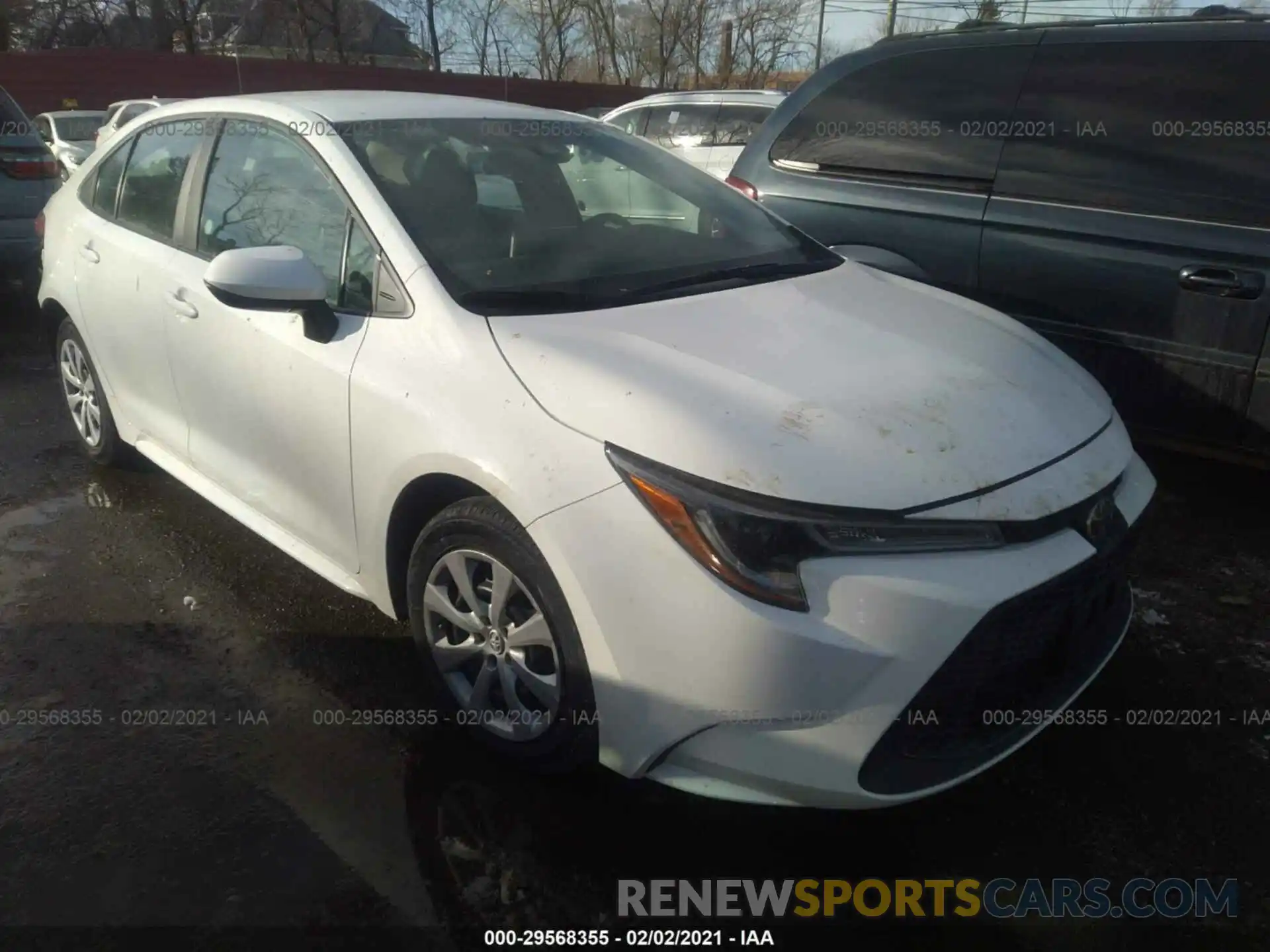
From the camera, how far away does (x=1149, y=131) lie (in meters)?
3.71

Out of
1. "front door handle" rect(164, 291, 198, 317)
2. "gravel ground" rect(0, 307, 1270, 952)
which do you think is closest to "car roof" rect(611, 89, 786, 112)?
"front door handle" rect(164, 291, 198, 317)

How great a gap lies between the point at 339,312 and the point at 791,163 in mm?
2754

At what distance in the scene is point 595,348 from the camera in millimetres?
2367

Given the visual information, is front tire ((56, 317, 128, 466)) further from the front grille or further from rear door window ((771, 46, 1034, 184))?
the front grille

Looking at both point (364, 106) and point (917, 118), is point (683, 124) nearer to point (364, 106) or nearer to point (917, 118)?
point (917, 118)

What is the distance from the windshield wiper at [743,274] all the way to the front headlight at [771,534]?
2.98 feet

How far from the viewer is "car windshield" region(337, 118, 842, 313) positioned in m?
2.70

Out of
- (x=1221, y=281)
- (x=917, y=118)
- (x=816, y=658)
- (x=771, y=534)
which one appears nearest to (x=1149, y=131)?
(x=1221, y=281)

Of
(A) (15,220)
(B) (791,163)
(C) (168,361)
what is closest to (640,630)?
(C) (168,361)

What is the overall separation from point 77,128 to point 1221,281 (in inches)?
637

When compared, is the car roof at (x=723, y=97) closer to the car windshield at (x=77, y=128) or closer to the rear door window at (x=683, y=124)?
the rear door window at (x=683, y=124)

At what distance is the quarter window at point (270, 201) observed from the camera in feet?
9.32

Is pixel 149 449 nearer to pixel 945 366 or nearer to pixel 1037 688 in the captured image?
pixel 945 366

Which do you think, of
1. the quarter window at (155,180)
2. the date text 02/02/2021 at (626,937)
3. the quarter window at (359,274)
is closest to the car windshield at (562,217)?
the quarter window at (359,274)
